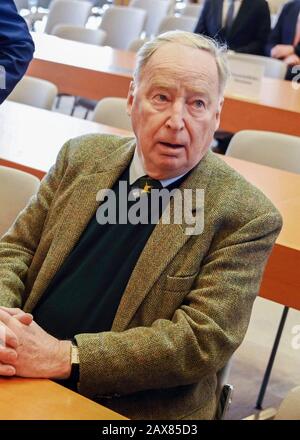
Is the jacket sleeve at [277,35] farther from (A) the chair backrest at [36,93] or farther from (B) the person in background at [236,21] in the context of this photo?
(A) the chair backrest at [36,93]

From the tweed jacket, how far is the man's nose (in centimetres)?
12

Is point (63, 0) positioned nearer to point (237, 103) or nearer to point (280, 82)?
point (280, 82)

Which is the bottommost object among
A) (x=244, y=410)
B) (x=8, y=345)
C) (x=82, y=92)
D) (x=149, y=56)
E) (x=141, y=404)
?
(x=244, y=410)

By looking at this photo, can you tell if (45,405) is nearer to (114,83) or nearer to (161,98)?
(161,98)

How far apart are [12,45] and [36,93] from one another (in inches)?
49.0

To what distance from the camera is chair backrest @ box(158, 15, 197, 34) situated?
25.3ft

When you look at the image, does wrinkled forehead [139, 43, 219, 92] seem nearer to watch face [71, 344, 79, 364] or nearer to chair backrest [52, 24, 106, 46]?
watch face [71, 344, 79, 364]

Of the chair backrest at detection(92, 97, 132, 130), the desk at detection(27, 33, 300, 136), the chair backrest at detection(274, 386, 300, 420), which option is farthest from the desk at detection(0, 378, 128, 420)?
the desk at detection(27, 33, 300, 136)

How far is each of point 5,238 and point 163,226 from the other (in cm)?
42

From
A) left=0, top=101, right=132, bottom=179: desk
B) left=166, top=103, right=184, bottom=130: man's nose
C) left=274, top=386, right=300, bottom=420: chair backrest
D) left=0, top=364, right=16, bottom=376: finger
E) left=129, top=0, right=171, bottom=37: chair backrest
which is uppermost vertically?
left=166, top=103, right=184, bottom=130: man's nose

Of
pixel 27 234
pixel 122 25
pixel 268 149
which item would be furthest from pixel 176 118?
pixel 122 25

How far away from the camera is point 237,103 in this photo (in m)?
4.73

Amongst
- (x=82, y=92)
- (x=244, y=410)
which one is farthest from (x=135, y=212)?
(x=82, y=92)

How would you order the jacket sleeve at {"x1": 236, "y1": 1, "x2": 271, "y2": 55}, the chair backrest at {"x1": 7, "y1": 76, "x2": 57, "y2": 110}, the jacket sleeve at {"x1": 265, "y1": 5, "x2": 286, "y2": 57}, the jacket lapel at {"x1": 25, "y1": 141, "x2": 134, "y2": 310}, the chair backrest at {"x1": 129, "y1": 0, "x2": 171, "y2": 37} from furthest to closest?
the chair backrest at {"x1": 129, "y1": 0, "x2": 171, "y2": 37}, the jacket sleeve at {"x1": 265, "y1": 5, "x2": 286, "y2": 57}, the jacket sleeve at {"x1": 236, "y1": 1, "x2": 271, "y2": 55}, the chair backrest at {"x1": 7, "y1": 76, "x2": 57, "y2": 110}, the jacket lapel at {"x1": 25, "y1": 141, "x2": 134, "y2": 310}
